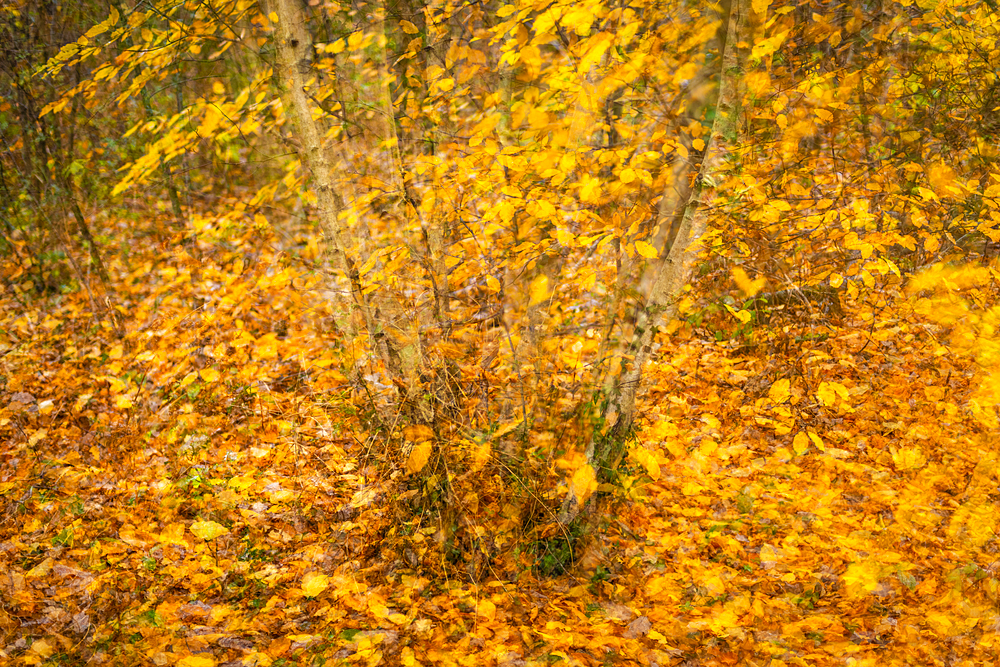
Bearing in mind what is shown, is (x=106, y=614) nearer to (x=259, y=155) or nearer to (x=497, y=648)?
(x=497, y=648)

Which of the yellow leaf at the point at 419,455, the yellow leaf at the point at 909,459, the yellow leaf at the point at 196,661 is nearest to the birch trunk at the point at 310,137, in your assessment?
the yellow leaf at the point at 419,455

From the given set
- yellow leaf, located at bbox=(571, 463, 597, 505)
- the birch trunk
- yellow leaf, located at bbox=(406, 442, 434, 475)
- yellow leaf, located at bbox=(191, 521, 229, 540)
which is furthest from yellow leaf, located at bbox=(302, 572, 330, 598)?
yellow leaf, located at bbox=(571, 463, 597, 505)

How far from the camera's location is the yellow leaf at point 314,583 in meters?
3.52

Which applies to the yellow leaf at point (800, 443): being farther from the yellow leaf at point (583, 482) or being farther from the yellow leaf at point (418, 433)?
the yellow leaf at point (418, 433)

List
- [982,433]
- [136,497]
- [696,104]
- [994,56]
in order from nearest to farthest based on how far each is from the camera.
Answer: [696,104] < [136,497] < [982,433] < [994,56]

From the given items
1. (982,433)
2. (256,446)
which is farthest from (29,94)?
(982,433)

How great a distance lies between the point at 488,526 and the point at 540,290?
56.9 inches

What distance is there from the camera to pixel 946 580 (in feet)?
11.3

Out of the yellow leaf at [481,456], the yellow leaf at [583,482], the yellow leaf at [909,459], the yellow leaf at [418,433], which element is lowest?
the yellow leaf at [909,459]

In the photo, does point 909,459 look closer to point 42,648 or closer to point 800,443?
point 800,443

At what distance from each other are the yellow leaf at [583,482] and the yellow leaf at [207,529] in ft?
7.61

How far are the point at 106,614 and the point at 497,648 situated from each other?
212 cm

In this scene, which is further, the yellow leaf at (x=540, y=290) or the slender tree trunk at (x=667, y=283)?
the yellow leaf at (x=540, y=290)

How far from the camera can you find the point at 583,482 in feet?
11.6
